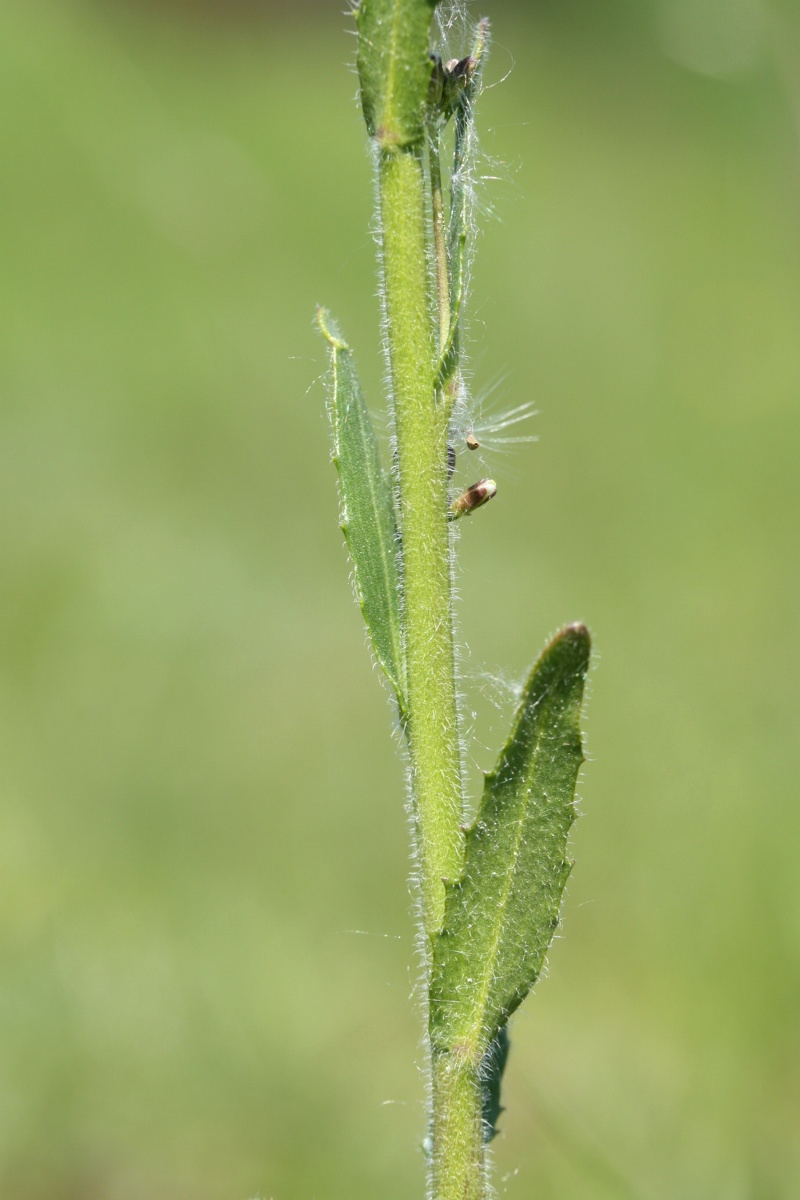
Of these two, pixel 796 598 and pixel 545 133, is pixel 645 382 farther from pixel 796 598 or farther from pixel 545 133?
pixel 545 133

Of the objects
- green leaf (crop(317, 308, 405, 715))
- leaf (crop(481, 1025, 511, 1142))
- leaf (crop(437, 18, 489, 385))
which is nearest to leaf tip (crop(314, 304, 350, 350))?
green leaf (crop(317, 308, 405, 715))

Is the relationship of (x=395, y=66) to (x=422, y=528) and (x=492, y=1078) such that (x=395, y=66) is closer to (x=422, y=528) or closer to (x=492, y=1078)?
(x=422, y=528)

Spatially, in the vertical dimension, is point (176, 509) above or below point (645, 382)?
below

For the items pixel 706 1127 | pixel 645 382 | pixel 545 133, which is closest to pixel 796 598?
pixel 645 382

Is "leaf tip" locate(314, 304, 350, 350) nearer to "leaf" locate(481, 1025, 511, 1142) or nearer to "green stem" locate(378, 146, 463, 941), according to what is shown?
Result: "green stem" locate(378, 146, 463, 941)

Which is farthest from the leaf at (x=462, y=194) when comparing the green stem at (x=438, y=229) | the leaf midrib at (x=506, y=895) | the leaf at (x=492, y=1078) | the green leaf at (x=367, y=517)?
the leaf at (x=492, y=1078)

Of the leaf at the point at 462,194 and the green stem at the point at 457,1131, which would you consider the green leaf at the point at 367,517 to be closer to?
the leaf at the point at 462,194
